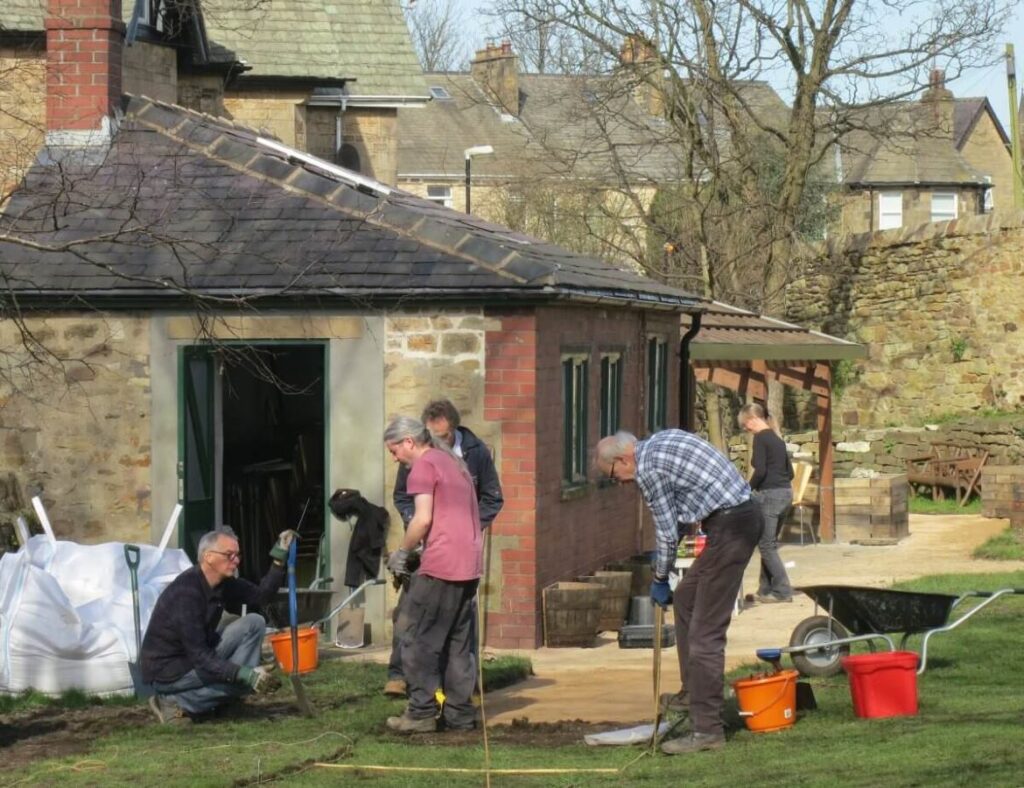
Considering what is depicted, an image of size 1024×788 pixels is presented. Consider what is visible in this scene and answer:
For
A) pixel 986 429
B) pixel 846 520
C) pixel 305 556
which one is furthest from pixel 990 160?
pixel 305 556

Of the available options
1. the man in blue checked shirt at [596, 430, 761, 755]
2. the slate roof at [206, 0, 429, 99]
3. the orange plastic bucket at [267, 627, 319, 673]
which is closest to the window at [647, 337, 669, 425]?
the orange plastic bucket at [267, 627, 319, 673]

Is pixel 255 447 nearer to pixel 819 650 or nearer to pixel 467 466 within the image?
pixel 467 466

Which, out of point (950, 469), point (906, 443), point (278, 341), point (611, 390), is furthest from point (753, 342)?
point (278, 341)

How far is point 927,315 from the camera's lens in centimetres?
3050

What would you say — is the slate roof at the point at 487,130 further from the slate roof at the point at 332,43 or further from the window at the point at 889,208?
the slate roof at the point at 332,43

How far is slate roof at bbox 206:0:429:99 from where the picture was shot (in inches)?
1070

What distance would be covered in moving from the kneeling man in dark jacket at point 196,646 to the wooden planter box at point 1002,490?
14717mm

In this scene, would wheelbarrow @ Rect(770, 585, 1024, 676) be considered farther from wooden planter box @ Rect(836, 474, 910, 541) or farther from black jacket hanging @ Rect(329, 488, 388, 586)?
wooden planter box @ Rect(836, 474, 910, 541)

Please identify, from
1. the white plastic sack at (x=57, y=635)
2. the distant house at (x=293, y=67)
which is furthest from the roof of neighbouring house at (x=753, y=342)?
the white plastic sack at (x=57, y=635)

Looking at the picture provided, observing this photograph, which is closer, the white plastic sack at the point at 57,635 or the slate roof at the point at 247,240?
the white plastic sack at the point at 57,635

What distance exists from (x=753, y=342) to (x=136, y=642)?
1184 centimetres

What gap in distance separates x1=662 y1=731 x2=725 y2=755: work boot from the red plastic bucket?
93 cm

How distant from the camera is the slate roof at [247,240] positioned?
1422 cm

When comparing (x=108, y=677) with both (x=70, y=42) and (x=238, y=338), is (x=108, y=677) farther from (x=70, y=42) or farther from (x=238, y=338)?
(x=70, y=42)
